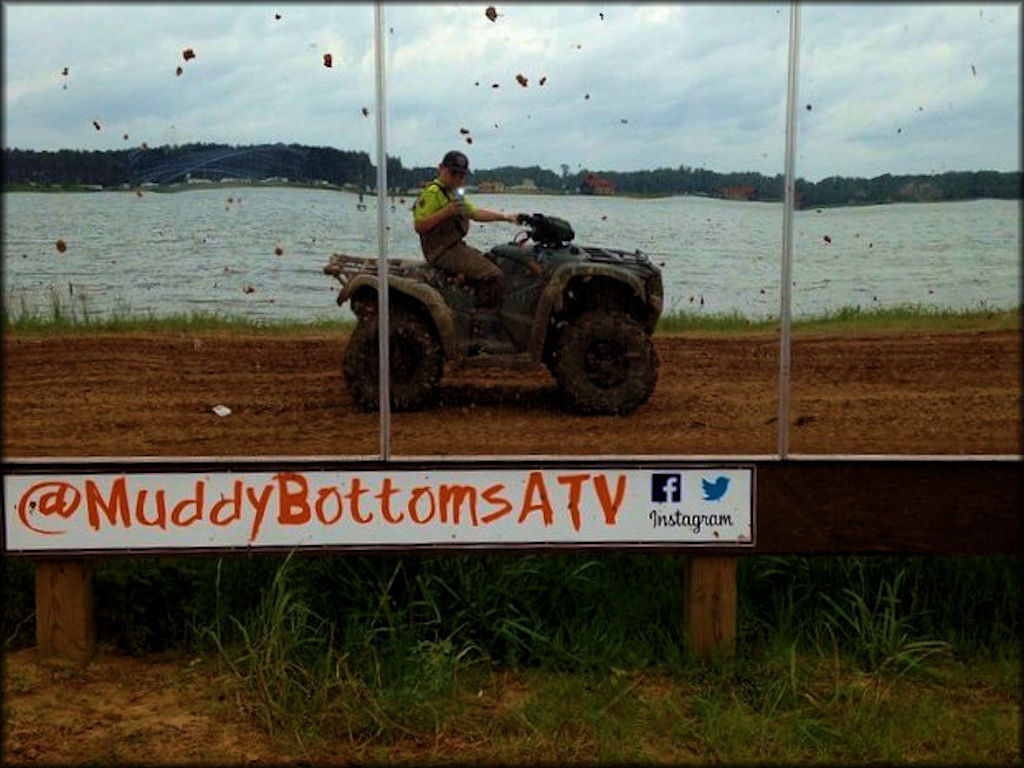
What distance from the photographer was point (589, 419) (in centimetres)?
473

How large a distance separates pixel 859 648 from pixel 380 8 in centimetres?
325

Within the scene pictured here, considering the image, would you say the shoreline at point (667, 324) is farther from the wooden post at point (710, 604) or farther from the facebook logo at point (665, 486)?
the wooden post at point (710, 604)

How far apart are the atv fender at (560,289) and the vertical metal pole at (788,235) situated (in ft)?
1.86

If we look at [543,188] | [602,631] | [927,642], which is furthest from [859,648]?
[543,188]

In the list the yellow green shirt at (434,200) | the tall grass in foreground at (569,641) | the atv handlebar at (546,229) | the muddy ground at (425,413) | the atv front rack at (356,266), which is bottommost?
the tall grass in foreground at (569,641)

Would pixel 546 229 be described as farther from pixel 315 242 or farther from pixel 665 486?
pixel 665 486

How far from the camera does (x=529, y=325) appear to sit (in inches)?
185

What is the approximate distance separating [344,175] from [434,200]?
36 cm

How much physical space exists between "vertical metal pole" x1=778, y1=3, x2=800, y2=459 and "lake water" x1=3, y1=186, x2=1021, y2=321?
0.11 feet

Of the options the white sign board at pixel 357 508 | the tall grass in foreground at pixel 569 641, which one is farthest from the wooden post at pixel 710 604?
the white sign board at pixel 357 508

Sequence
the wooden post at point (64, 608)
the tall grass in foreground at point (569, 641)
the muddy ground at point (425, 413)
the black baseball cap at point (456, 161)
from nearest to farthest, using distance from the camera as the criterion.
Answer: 1. the tall grass in foreground at point (569, 641)
2. the black baseball cap at point (456, 161)
3. the muddy ground at point (425, 413)
4. the wooden post at point (64, 608)

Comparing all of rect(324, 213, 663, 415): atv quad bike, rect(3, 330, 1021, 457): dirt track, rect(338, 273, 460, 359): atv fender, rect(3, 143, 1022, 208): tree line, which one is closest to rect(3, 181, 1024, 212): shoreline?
rect(3, 143, 1022, 208): tree line

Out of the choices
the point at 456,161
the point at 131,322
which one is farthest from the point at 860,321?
the point at 131,322

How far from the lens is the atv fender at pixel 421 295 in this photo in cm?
462
